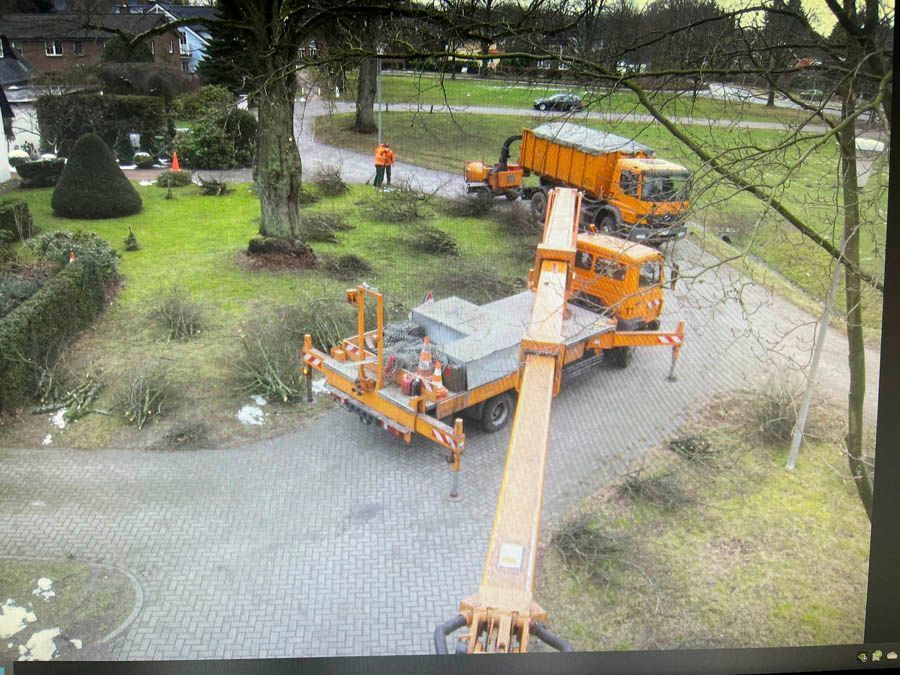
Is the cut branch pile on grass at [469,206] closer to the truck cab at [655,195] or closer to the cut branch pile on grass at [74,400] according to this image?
the truck cab at [655,195]

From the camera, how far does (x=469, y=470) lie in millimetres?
2805

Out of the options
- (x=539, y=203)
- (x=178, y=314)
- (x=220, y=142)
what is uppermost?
(x=220, y=142)

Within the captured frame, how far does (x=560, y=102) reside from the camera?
271cm

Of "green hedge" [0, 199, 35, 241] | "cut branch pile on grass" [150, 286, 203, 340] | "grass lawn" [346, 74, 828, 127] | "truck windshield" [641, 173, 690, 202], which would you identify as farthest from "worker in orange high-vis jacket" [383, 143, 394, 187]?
"green hedge" [0, 199, 35, 241]

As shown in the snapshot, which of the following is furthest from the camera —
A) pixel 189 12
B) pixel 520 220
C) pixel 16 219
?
pixel 520 220

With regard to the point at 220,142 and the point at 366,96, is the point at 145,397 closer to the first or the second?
the point at 220,142

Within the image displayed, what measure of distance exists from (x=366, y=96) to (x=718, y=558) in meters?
2.14

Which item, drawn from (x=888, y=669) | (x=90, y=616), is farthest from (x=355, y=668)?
(x=888, y=669)

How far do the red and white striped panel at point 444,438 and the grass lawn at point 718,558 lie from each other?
0.53 m

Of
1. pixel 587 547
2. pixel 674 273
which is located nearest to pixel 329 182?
pixel 674 273

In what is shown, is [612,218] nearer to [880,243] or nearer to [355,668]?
[880,243]

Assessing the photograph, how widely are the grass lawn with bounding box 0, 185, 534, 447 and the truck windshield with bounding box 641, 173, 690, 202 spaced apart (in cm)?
85

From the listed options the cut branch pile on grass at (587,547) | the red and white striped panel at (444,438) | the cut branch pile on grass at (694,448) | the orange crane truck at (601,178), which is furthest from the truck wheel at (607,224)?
the cut branch pile on grass at (587,547)

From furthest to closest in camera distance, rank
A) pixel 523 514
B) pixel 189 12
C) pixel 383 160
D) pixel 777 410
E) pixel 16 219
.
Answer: pixel 383 160 → pixel 777 410 → pixel 189 12 → pixel 16 219 → pixel 523 514
